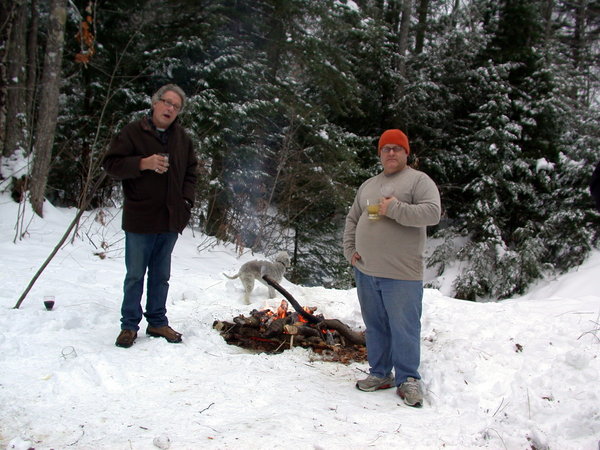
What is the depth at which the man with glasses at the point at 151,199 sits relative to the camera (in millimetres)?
3486

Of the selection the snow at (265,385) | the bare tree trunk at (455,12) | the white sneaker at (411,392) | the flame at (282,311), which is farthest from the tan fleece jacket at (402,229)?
the bare tree trunk at (455,12)

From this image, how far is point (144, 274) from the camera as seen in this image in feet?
11.9

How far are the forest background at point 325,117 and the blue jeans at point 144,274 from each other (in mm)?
6124

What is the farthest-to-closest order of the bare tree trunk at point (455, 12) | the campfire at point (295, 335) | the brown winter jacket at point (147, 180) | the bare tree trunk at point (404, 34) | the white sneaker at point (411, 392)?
the bare tree trunk at point (404, 34), the bare tree trunk at point (455, 12), the campfire at point (295, 335), the brown winter jacket at point (147, 180), the white sneaker at point (411, 392)

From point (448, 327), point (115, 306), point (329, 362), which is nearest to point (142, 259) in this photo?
point (115, 306)

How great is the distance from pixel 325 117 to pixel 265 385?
11.5 meters

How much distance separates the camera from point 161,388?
296cm

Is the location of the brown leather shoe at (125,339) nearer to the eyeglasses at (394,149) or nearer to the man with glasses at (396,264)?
the man with glasses at (396,264)

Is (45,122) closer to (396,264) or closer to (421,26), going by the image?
(396,264)

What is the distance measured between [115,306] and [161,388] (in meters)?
1.67

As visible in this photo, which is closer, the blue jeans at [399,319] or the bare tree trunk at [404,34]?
the blue jeans at [399,319]

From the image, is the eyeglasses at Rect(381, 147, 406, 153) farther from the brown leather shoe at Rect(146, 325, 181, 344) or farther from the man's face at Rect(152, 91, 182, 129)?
the brown leather shoe at Rect(146, 325, 181, 344)

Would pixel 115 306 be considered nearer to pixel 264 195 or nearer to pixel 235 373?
pixel 235 373

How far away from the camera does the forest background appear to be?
10.9 metres
